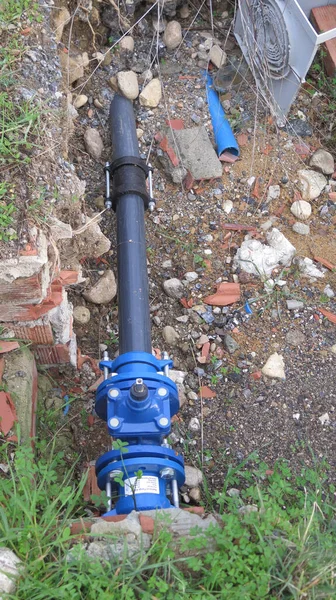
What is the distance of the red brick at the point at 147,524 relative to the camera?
1837mm

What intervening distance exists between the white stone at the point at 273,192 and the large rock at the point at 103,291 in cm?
110

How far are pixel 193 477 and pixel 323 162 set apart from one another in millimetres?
2049

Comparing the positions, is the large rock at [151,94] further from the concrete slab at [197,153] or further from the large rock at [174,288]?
the large rock at [174,288]

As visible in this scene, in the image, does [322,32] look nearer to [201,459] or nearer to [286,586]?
[201,459]

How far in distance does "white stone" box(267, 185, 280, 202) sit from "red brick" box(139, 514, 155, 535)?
2.18 m

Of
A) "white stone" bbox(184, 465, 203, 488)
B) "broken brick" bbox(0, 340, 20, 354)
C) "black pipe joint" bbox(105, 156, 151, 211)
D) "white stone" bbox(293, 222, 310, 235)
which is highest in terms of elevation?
"black pipe joint" bbox(105, 156, 151, 211)

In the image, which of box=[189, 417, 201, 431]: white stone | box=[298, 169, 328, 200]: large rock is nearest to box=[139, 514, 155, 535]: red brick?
box=[189, 417, 201, 431]: white stone

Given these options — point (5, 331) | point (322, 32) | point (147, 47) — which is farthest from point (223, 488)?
point (147, 47)

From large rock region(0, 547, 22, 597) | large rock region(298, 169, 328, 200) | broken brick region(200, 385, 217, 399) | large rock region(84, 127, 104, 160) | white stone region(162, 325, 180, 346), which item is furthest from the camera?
large rock region(298, 169, 328, 200)

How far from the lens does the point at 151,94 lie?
3.66 m

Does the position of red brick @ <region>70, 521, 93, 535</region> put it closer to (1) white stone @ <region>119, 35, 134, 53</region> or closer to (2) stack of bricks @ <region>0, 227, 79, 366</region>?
(2) stack of bricks @ <region>0, 227, 79, 366</region>

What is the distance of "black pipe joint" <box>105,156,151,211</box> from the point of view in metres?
2.88

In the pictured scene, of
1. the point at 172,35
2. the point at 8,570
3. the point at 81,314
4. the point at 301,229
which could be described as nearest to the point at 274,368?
the point at 301,229

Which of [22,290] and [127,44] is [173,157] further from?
[22,290]
